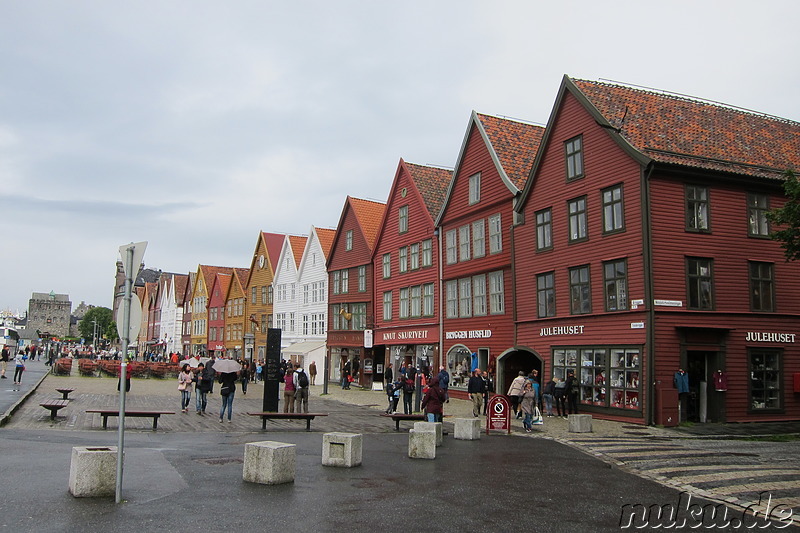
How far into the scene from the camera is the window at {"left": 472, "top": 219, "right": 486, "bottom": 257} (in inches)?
1324

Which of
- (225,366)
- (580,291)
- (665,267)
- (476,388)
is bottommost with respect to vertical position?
(476,388)

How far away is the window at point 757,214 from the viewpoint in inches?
987

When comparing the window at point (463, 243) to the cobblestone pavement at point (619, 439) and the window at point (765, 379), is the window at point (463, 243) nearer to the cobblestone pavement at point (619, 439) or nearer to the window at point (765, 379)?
the cobblestone pavement at point (619, 439)

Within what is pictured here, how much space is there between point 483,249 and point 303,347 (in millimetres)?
23365

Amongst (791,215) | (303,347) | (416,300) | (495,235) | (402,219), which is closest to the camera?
(791,215)

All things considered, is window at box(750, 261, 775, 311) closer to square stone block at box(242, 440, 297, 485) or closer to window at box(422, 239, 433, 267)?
window at box(422, 239, 433, 267)

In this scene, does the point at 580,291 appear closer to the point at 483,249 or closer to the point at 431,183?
the point at 483,249

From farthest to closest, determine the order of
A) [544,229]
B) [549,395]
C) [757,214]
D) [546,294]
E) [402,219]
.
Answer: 1. [402,219]
2. [544,229]
3. [546,294]
4. [757,214]
5. [549,395]

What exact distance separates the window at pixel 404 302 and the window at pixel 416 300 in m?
0.91

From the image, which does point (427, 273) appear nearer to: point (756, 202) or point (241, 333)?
point (756, 202)

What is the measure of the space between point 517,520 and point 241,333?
6262 cm

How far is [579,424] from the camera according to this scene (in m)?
20.0

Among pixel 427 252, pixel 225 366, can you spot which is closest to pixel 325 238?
pixel 427 252

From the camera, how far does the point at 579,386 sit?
25.7m
